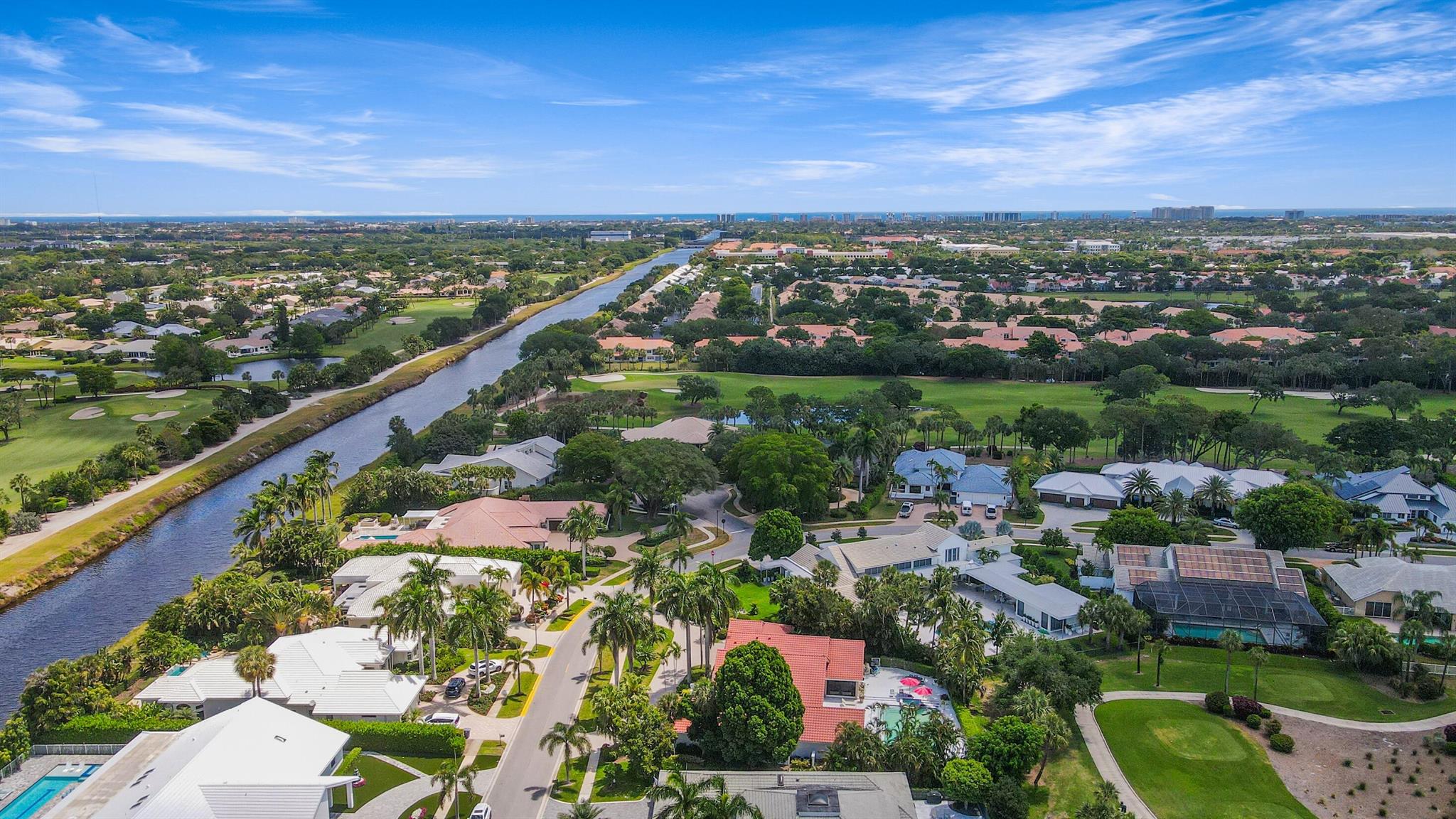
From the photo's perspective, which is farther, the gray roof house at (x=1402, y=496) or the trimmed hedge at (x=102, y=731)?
the gray roof house at (x=1402, y=496)

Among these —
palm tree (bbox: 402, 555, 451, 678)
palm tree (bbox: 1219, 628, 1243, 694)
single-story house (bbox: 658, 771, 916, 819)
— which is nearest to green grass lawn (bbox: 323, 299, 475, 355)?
palm tree (bbox: 402, 555, 451, 678)

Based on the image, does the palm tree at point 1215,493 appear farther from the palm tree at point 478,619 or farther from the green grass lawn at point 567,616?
the palm tree at point 478,619

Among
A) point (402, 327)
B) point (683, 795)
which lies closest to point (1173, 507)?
point (683, 795)

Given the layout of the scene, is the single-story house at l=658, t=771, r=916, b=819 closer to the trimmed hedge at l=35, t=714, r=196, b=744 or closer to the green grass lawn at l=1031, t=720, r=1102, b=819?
the green grass lawn at l=1031, t=720, r=1102, b=819

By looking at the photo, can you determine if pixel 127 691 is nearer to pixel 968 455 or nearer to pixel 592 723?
pixel 592 723

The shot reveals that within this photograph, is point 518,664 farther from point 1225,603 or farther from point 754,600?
point 1225,603

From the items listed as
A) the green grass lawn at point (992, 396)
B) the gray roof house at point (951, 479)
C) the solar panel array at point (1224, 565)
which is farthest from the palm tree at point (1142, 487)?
the green grass lawn at point (992, 396)
